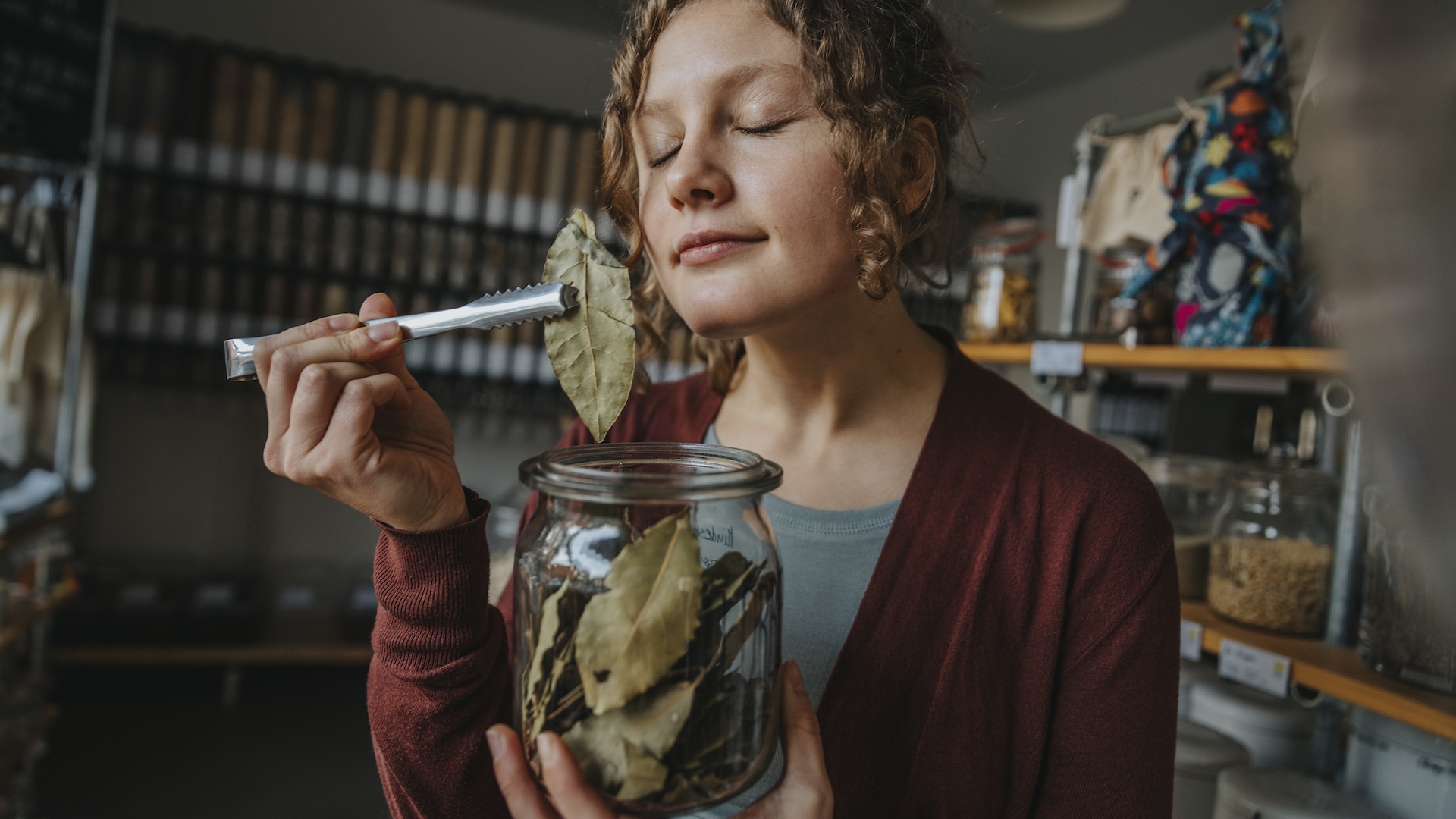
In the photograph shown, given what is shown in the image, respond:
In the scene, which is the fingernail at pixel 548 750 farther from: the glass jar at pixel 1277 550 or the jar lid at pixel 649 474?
the glass jar at pixel 1277 550

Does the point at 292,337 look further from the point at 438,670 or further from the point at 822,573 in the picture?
the point at 822,573

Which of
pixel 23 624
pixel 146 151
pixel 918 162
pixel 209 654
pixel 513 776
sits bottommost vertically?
pixel 209 654

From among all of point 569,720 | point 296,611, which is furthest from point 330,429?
point 296,611

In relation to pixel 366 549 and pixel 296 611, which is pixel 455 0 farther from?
pixel 296 611

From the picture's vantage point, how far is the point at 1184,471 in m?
1.82

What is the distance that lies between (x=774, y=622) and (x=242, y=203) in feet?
11.7

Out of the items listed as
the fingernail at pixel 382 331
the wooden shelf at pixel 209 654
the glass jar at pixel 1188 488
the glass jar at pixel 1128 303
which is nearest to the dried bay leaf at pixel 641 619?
the fingernail at pixel 382 331

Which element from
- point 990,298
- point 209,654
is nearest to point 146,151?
point 209,654

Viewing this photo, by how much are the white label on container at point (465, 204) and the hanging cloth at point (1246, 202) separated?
2.95 m

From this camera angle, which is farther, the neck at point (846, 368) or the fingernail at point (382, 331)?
the neck at point (846, 368)

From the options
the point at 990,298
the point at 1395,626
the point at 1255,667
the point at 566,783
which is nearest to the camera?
the point at 566,783

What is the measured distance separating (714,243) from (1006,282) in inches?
53.2

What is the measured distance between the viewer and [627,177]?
908 mm

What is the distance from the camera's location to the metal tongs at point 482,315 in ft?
2.02
